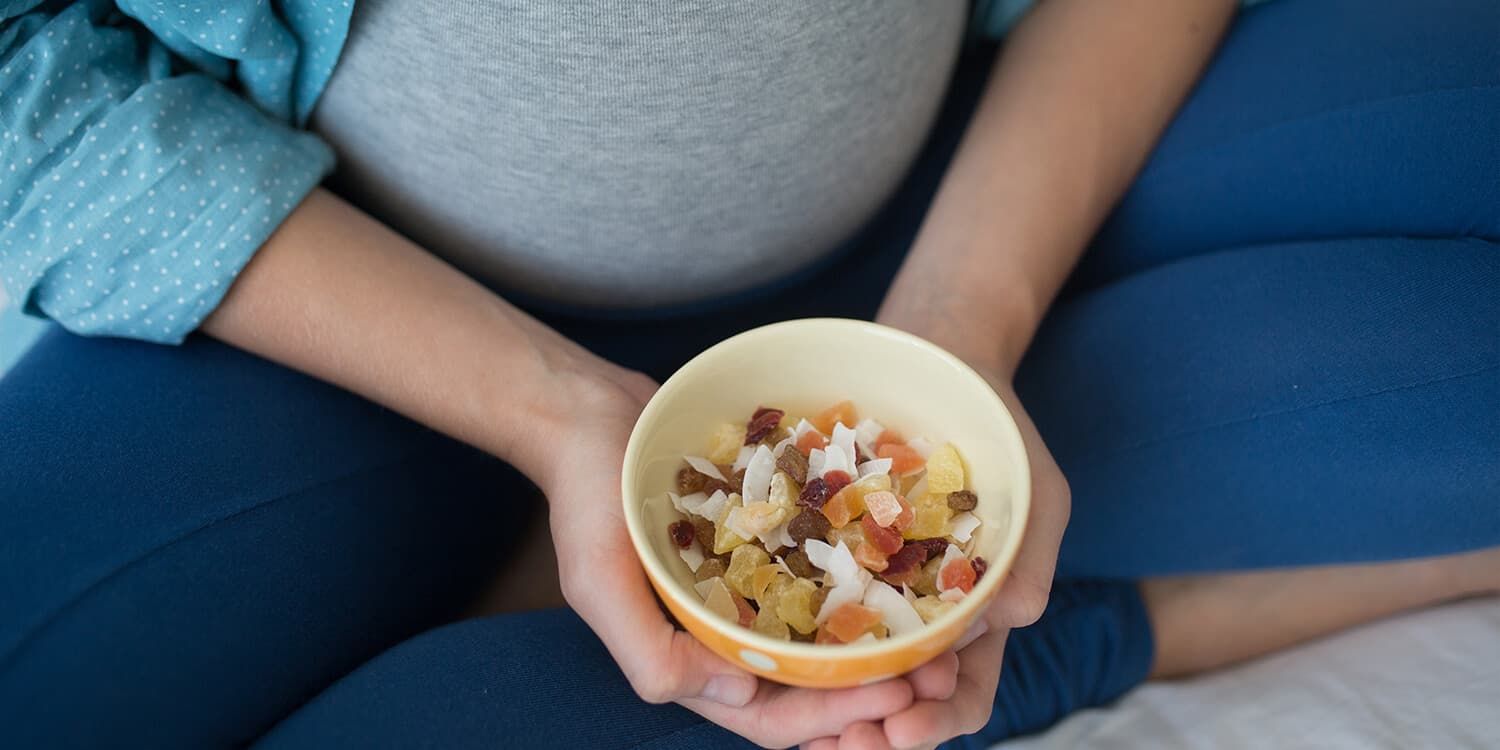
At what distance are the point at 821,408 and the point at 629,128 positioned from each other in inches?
10.3

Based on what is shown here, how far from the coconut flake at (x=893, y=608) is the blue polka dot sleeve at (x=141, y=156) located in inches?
20.9

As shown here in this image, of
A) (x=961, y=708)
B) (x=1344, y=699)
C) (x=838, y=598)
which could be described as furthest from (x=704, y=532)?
(x=1344, y=699)

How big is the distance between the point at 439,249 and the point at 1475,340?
2.89 feet

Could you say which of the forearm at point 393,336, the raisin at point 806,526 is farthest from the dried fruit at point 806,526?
the forearm at point 393,336

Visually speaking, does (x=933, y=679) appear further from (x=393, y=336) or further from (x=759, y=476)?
(x=393, y=336)

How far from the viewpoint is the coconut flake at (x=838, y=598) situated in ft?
2.13

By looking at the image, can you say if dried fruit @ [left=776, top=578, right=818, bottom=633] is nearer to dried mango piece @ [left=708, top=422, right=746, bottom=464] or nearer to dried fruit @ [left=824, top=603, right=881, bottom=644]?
dried fruit @ [left=824, top=603, right=881, bottom=644]

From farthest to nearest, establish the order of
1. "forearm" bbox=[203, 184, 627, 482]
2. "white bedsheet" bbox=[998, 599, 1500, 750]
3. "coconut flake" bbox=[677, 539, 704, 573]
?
"white bedsheet" bbox=[998, 599, 1500, 750], "forearm" bbox=[203, 184, 627, 482], "coconut flake" bbox=[677, 539, 704, 573]

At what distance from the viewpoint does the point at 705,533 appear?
700mm

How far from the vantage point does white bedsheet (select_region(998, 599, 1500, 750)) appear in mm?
931

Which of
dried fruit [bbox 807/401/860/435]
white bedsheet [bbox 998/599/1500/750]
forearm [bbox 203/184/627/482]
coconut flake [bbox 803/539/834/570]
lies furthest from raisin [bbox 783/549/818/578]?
white bedsheet [bbox 998/599/1500/750]

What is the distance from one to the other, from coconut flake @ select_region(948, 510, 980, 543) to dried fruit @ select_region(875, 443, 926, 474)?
0.05 meters

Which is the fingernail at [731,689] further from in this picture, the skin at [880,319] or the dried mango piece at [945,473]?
the dried mango piece at [945,473]

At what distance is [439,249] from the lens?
0.97m
